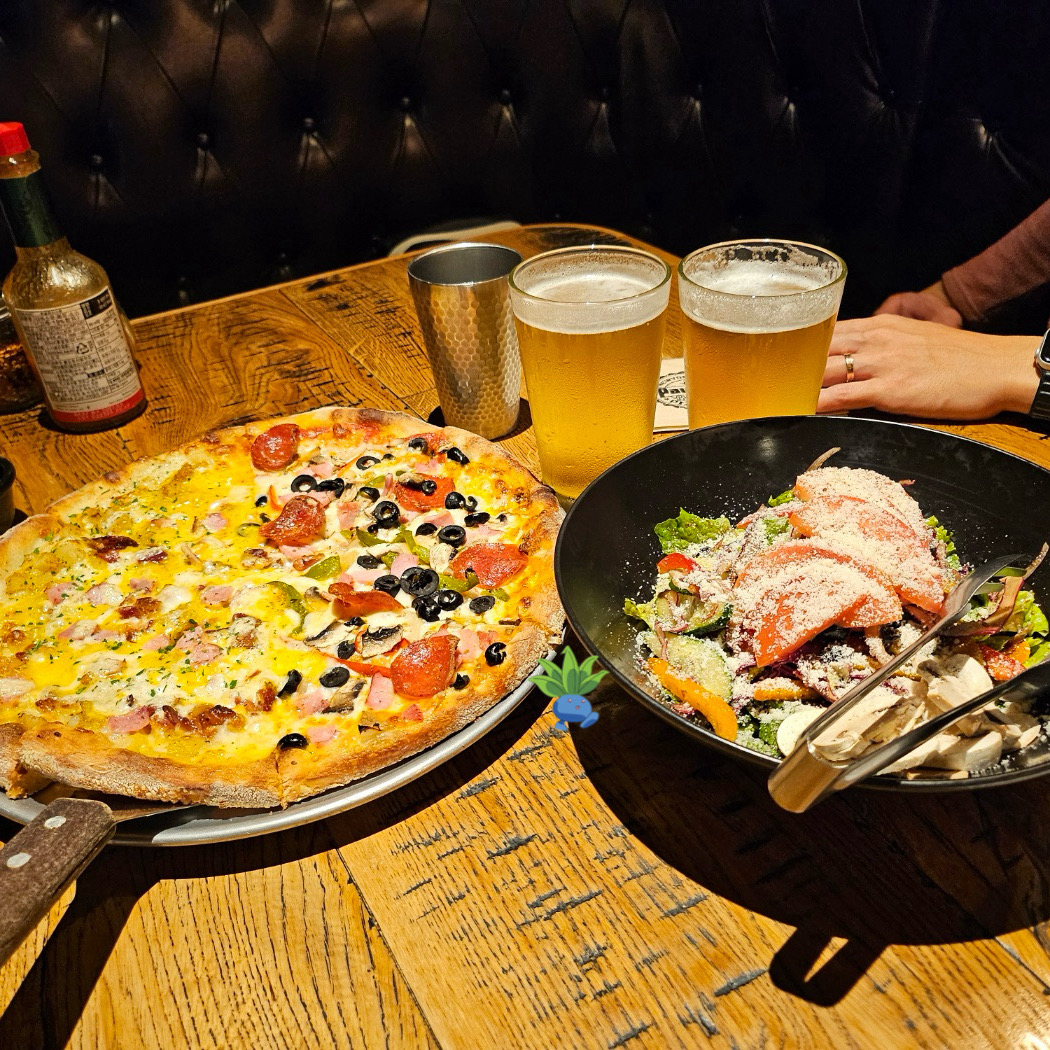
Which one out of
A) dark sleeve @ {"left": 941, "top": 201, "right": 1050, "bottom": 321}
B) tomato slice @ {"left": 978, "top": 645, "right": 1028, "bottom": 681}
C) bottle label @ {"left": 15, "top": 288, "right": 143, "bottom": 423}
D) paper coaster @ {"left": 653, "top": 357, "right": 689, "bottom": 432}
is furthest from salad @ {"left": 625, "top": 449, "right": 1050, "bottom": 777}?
dark sleeve @ {"left": 941, "top": 201, "right": 1050, "bottom": 321}

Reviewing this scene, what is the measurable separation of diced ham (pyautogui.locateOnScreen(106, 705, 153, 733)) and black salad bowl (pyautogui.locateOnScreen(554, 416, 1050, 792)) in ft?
2.03

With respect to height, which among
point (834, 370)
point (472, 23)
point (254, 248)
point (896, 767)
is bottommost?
point (254, 248)

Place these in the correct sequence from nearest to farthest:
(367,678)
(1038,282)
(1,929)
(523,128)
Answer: (1,929) < (367,678) < (1038,282) < (523,128)

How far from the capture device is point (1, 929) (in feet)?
2.50

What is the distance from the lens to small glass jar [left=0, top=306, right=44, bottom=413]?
1.93 meters

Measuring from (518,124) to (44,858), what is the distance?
3.36 meters

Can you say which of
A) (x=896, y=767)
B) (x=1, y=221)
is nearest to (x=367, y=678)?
(x=896, y=767)

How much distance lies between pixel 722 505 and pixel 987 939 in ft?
2.15

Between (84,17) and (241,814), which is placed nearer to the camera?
(241,814)

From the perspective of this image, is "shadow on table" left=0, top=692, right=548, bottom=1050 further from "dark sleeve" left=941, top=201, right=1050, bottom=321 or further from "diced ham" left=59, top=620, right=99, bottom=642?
"dark sleeve" left=941, top=201, right=1050, bottom=321

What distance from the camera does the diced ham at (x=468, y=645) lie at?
4.04ft

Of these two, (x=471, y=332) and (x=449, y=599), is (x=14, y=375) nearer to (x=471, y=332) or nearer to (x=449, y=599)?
(x=471, y=332)

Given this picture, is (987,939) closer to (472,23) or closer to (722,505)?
(722,505)

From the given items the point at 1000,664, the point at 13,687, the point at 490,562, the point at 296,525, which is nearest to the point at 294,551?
the point at 296,525
